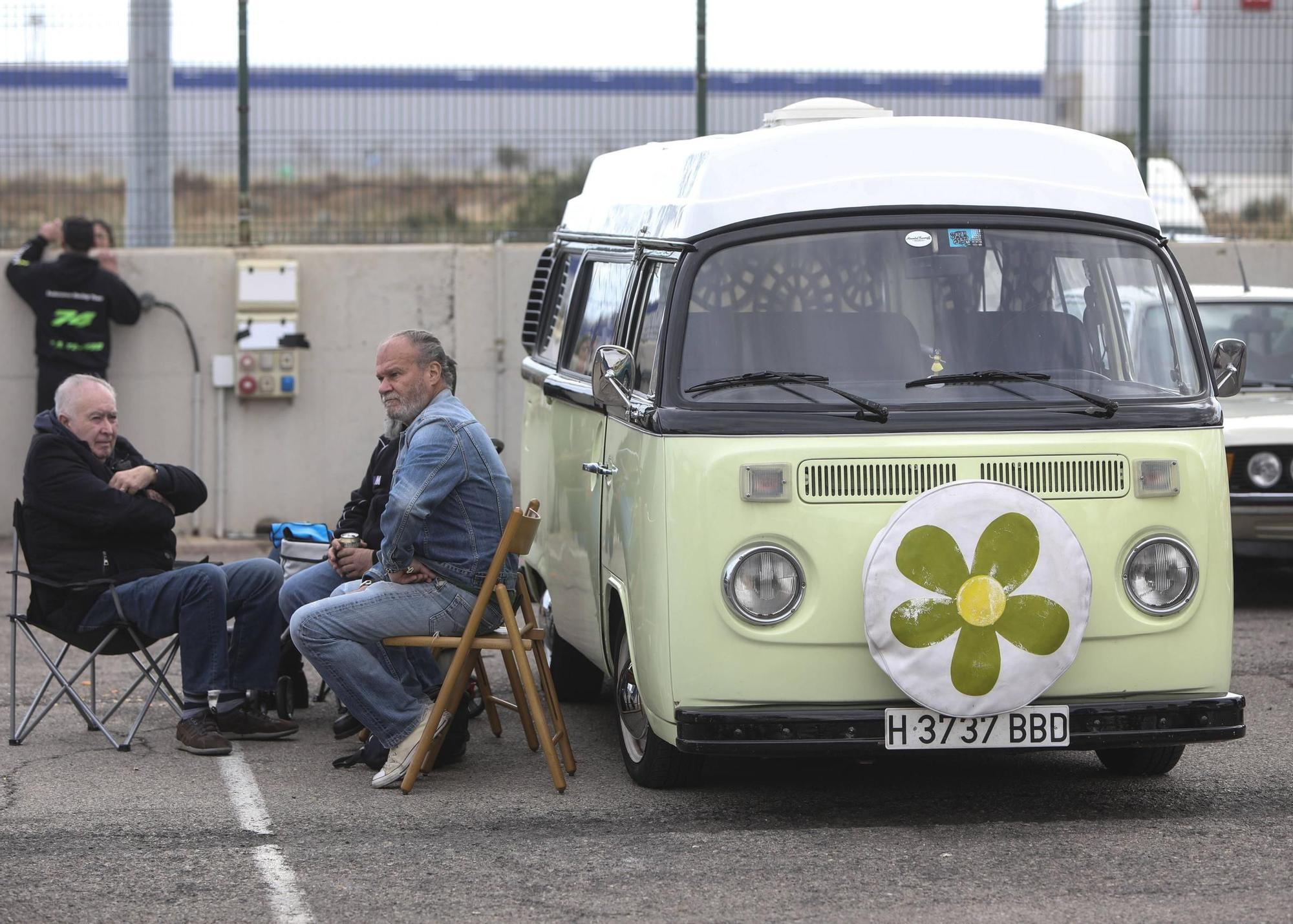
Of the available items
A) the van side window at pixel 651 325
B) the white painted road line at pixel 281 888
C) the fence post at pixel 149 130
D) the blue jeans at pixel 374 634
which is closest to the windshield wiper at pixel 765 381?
the van side window at pixel 651 325

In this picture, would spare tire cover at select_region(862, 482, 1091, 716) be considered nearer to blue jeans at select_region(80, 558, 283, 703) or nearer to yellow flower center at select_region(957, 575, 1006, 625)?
yellow flower center at select_region(957, 575, 1006, 625)

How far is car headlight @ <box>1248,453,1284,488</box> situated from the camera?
31.3ft

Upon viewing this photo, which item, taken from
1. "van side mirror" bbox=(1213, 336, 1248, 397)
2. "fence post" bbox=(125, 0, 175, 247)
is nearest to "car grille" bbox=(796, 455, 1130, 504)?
"van side mirror" bbox=(1213, 336, 1248, 397)

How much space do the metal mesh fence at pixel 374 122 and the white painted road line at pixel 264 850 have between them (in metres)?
6.96

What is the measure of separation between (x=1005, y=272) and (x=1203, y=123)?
8977 mm

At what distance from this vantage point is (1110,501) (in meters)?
5.62

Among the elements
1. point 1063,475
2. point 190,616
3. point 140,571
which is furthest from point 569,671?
point 1063,475

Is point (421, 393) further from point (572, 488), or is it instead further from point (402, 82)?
point (402, 82)

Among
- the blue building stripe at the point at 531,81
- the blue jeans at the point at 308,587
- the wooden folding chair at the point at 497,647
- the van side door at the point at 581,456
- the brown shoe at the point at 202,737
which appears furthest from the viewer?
the blue building stripe at the point at 531,81

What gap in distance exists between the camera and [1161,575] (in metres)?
5.68

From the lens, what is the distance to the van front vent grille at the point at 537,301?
28.1ft

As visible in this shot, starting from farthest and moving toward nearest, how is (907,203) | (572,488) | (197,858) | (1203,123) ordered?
1. (1203,123)
2. (572,488)
3. (907,203)
4. (197,858)

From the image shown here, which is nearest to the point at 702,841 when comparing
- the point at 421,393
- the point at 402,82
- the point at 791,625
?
the point at 791,625

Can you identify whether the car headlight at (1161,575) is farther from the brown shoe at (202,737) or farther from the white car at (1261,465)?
the white car at (1261,465)
